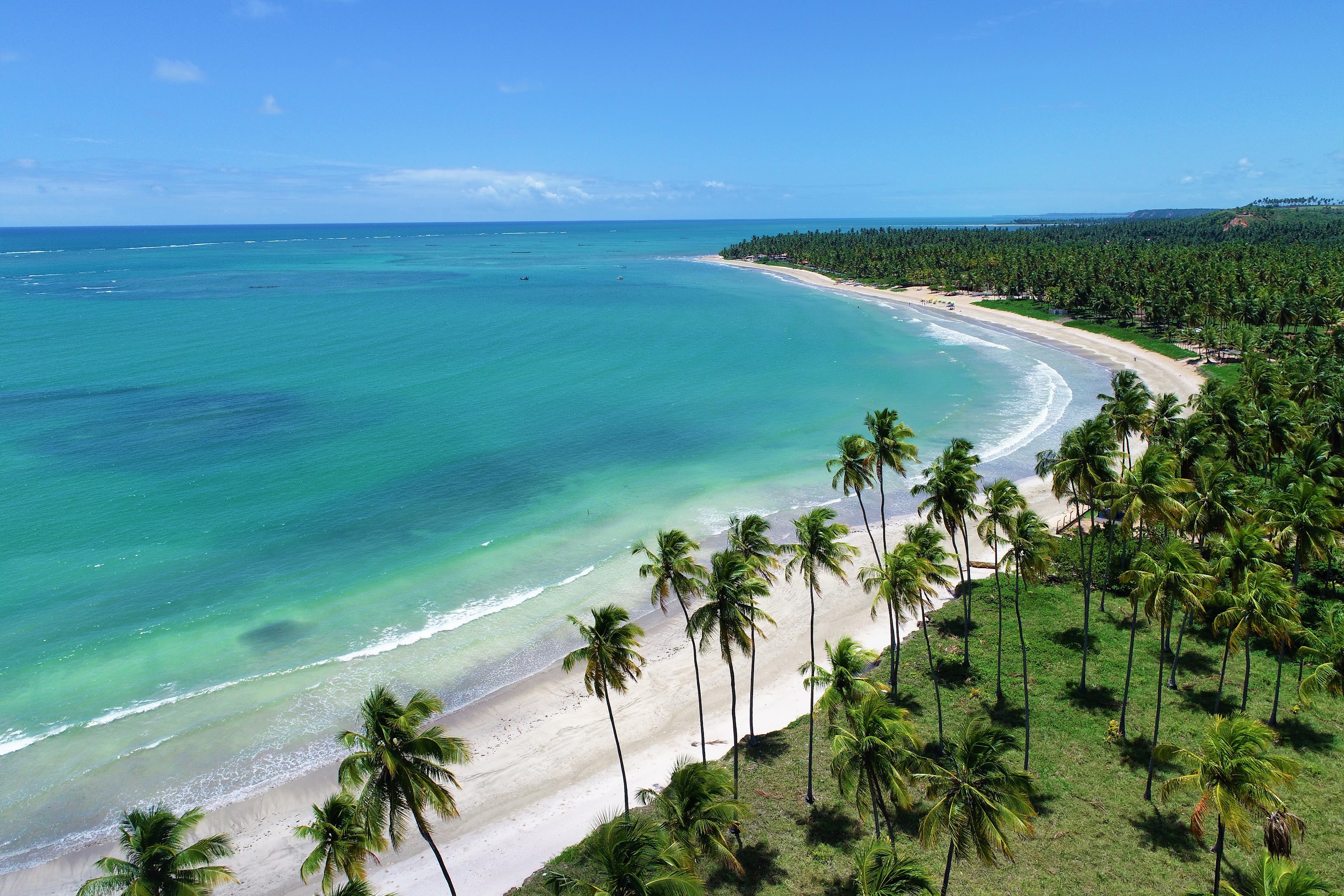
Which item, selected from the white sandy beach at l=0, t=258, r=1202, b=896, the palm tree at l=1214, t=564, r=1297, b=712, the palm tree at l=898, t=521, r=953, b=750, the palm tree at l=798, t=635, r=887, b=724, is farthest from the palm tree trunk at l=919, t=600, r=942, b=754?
the palm tree at l=1214, t=564, r=1297, b=712

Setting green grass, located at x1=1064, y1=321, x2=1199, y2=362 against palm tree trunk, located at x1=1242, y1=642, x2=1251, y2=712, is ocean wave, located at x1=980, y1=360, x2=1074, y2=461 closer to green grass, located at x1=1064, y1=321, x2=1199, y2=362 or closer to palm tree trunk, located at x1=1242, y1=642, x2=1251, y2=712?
green grass, located at x1=1064, y1=321, x2=1199, y2=362

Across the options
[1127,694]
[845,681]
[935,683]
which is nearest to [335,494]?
[935,683]

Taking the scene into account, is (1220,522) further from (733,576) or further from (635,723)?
(635,723)

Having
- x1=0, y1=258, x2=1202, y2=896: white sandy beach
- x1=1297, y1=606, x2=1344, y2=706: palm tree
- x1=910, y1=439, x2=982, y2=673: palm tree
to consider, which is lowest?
x1=0, y1=258, x2=1202, y2=896: white sandy beach

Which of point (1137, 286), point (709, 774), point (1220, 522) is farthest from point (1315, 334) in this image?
point (709, 774)

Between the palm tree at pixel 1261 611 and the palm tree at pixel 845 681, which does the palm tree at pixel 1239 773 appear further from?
the palm tree at pixel 1261 611

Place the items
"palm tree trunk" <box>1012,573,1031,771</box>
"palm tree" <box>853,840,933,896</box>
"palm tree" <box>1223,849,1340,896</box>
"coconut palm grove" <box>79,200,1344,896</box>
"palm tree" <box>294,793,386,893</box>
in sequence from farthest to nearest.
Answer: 1. "palm tree trunk" <box>1012,573,1031,771</box>
2. "palm tree" <box>294,793,386,893</box>
3. "coconut palm grove" <box>79,200,1344,896</box>
4. "palm tree" <box>853,840,933,896</box>
5. "palm tree" <box>1223,849,1340,896</box>

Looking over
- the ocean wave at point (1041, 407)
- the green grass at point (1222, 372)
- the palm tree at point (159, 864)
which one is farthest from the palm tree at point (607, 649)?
the green grass at point (1222, 372)
